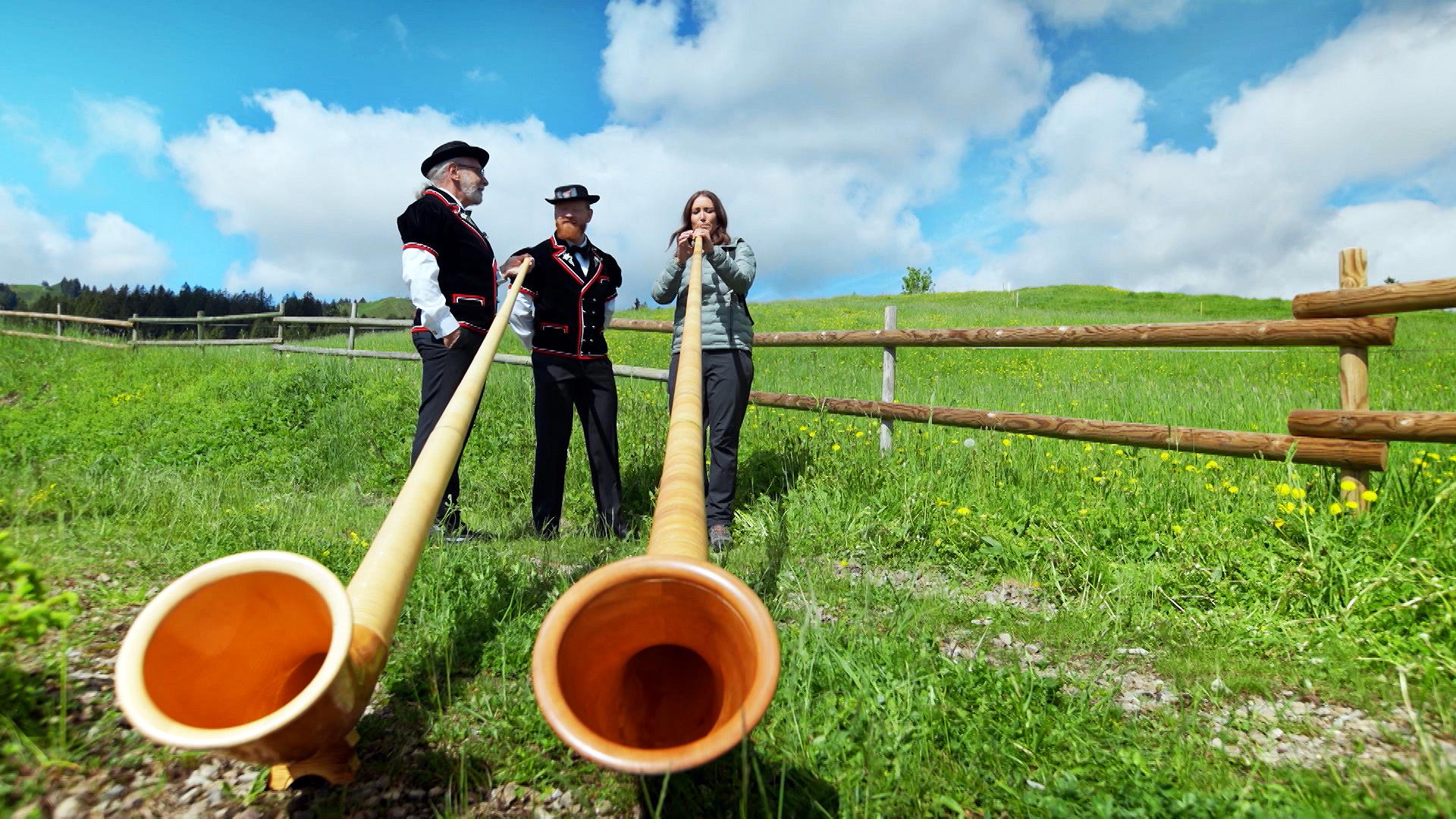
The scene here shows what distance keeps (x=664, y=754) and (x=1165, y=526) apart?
3.28 meters

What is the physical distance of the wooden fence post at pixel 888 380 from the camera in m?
5.49

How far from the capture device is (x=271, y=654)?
1.68 metres

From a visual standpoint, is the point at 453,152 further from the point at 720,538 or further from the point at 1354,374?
the point at 1354,374

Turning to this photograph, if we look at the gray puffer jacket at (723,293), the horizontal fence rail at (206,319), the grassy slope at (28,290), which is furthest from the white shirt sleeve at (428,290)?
the grassy slope at (28,290)

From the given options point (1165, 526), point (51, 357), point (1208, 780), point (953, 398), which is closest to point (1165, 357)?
point (953, 398)

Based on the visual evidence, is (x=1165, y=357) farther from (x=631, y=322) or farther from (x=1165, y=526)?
(x=1165, y=526)

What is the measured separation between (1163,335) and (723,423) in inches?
99.1

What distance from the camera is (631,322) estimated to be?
24.9 feet

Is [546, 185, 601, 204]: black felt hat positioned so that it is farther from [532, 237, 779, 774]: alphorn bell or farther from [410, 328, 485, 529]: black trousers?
[532, 237, 779, 774]: alphorn bell

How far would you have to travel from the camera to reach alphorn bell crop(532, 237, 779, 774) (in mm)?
1216

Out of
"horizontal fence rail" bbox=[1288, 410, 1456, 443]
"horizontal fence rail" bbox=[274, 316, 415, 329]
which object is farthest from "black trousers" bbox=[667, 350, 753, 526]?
"horizontal fence rail" bbox=[274, 316, 415, 329]

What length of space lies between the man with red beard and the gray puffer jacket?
0.42 metres

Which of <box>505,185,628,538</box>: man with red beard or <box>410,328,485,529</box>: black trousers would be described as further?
<box>505,185,628,538</box>: man with red beard

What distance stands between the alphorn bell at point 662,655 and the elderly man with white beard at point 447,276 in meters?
2.31
